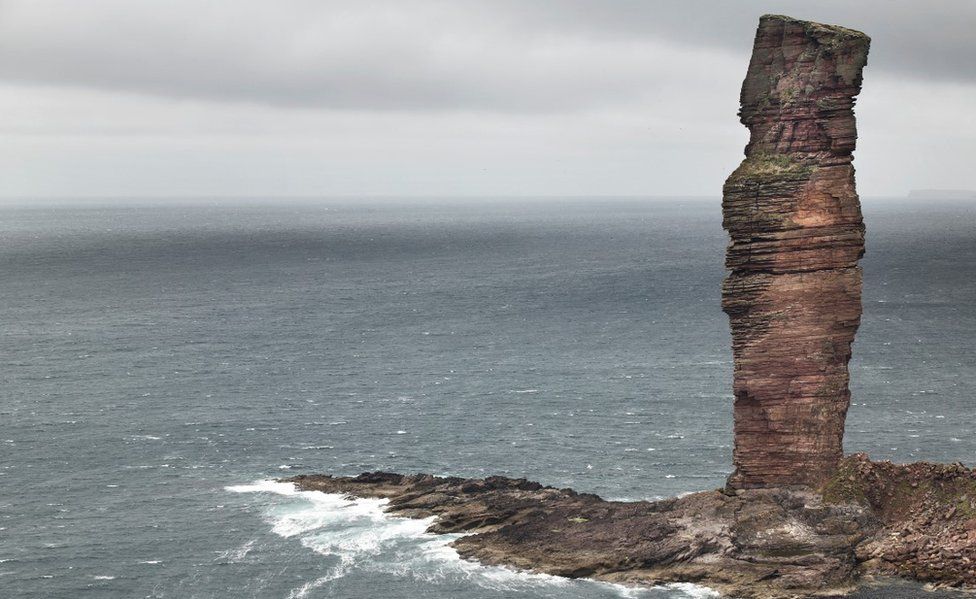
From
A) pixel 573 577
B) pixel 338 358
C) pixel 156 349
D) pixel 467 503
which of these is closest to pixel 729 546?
pixel 573 577

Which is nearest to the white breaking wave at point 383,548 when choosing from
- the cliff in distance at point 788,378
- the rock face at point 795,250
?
the cliff in distance at point 788,378

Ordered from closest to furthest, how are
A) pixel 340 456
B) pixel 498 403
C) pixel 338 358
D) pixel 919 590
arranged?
pixel 919 590 → pixel 340 456 → pixel 498 403 → pixel 338 358

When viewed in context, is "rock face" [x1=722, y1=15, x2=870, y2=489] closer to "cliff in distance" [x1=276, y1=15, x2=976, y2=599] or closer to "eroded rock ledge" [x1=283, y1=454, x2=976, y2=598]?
"cliff in distance" [x1=276, y1=15, x2=976, y2=599]

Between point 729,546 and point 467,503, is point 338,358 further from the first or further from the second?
point 729,546

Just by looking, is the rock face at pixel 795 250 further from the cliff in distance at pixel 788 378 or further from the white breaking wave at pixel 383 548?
the white breaking wave at pixel 383 548

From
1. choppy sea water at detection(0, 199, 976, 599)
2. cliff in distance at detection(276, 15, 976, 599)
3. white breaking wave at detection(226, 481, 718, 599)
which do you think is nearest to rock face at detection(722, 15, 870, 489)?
cliff in distance at detection(276, 15, 976, 599)

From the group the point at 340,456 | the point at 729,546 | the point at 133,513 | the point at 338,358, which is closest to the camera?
the point at 729,546

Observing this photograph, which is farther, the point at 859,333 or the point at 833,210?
the point at 859,333

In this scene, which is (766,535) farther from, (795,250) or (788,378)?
(795,250)
